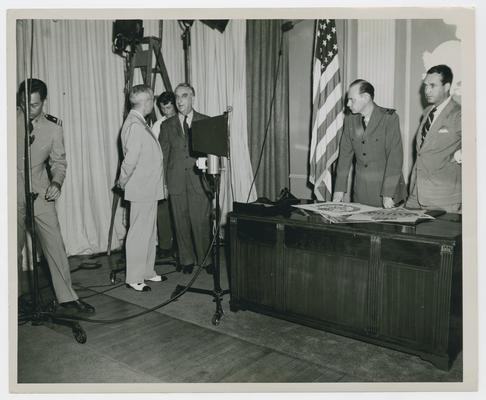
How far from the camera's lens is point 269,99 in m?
5.12

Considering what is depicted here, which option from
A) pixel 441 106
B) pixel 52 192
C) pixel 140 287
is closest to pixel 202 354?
pixel 140 287

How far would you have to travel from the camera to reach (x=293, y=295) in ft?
8.73

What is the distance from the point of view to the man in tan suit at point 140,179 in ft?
11.2

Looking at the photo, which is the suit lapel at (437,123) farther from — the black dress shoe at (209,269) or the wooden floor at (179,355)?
the black dress shoe at (209,269)

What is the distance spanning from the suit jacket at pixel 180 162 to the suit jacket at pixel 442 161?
1.91 metres

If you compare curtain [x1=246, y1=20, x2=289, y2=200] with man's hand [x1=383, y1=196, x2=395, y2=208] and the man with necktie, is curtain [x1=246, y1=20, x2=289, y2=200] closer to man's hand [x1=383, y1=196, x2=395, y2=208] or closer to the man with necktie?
the man with necktie

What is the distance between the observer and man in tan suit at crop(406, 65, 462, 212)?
2818 mm

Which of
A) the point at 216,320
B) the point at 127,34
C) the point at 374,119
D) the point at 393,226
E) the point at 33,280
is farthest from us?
the point at 127,34

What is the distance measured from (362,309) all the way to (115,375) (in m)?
1.33

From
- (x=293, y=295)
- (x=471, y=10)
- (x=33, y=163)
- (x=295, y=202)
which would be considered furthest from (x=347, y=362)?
(x=33, y=163)

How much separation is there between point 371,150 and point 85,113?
3.07 m

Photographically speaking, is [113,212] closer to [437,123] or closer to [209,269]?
[209,269]

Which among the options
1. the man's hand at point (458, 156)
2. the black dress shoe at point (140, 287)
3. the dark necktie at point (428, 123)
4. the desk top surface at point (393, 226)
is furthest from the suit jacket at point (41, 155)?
the man's hand at point (458, 156)

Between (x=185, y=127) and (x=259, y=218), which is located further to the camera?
(x=185, y=127)
